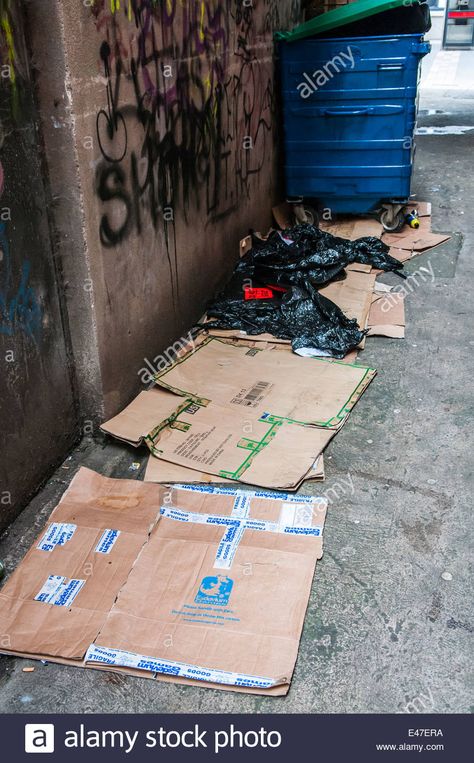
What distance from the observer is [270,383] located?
146 inches

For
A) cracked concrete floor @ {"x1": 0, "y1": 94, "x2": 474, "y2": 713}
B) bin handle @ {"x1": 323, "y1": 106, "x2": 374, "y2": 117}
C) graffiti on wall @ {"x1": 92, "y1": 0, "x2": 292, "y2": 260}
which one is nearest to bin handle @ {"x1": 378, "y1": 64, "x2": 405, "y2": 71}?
bin handle @ {"x1": 323, "y1": 106, "x2": 374, "y2": 117}

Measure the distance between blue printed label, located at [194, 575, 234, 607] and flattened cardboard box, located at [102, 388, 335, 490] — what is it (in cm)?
58

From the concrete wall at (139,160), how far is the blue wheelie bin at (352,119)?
2.11 feet

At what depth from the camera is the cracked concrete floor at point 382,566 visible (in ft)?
6.88

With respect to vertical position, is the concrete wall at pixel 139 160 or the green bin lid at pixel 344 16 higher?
the green bin lid at pixel 344 16

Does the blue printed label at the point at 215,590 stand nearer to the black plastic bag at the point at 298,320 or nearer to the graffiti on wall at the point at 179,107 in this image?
the graffiti on wall at the point at 179,107

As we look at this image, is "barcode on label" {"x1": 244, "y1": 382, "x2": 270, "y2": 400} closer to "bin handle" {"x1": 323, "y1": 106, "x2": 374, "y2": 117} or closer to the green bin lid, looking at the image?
"bin handle" {"x1": 323, "y1": 106, "x2": 374, "y2": 117}

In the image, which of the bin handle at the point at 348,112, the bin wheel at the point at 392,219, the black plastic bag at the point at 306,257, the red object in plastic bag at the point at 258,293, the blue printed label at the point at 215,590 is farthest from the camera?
the bin wheel at the point at 392,219

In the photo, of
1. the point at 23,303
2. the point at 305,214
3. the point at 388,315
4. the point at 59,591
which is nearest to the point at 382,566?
the point at 59,591

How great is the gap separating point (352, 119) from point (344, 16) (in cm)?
74

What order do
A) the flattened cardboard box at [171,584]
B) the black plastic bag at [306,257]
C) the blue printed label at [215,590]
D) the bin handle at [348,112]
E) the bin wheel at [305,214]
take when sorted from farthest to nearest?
the bin wheel at [305,214] → the bin handle at [348,112] → the black plastic bag at [306,257] → the blue printed label at [215,590] → the flattened cardboard box at [171,584]

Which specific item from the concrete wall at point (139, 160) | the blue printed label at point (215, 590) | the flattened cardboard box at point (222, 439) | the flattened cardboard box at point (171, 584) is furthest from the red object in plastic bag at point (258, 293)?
the blue printed label at point (215, 590)

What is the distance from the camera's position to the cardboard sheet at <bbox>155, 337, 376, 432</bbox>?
11.4 ft

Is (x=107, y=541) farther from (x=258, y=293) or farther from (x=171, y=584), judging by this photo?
(x=258, y=293)
